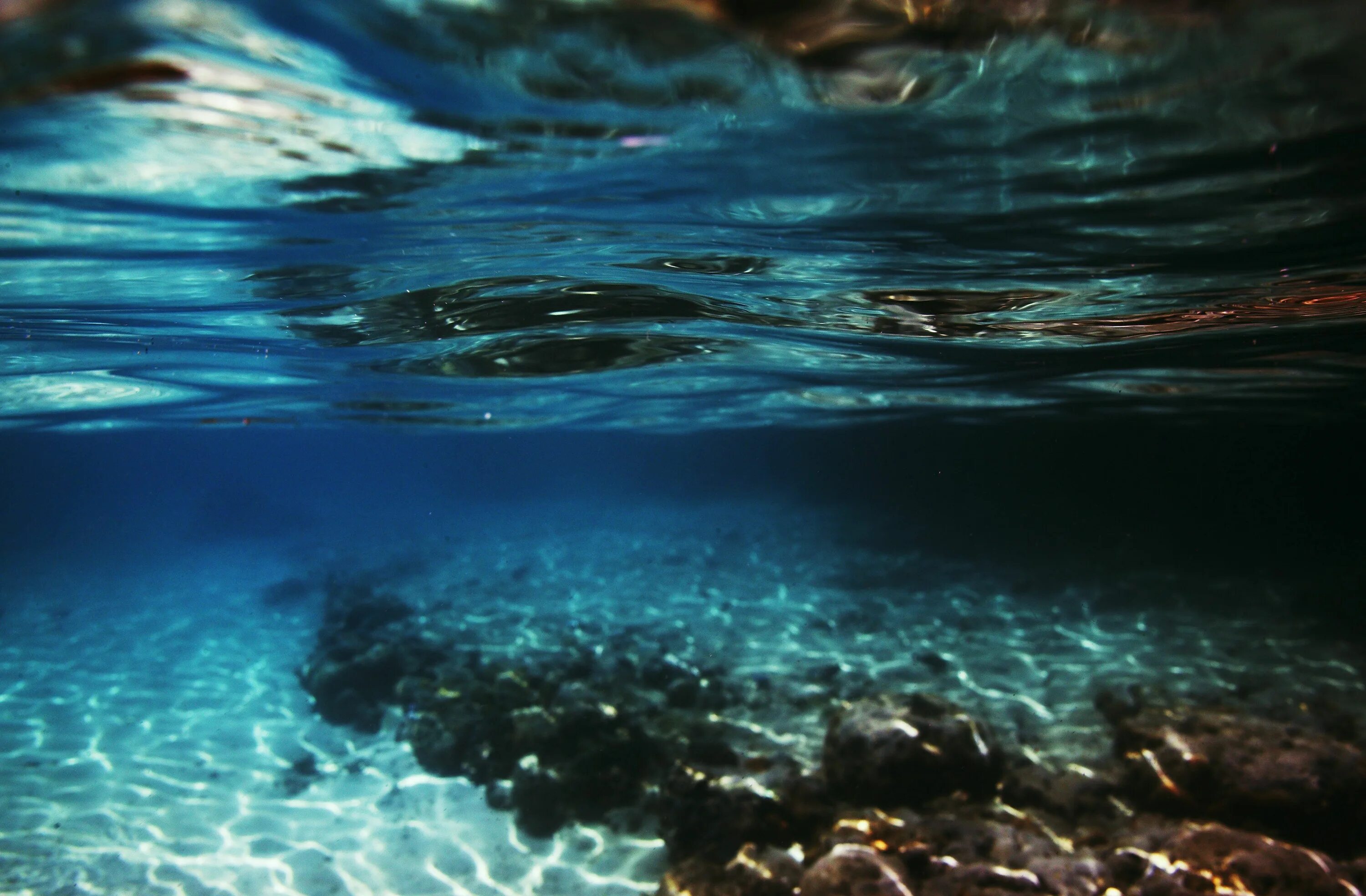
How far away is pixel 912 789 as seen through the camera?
7.67 meters

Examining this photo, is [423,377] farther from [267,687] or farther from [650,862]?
[650,862]

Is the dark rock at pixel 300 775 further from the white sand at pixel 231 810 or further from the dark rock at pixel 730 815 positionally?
the dark rock at pixel 730 815

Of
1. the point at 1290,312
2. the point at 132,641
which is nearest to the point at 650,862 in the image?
the point at 1290,312

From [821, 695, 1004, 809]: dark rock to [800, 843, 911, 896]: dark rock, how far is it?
1.60m

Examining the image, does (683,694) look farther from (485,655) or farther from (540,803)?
(485,655)

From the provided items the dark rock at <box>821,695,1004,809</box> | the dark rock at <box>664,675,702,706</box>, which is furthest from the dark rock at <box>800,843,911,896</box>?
the dark rock at <box>664,675,702,706</box>

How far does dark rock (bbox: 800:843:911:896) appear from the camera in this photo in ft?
18.6

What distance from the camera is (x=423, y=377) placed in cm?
1684

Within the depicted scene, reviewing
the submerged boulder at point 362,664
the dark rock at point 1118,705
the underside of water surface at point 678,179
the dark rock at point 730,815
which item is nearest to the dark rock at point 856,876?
the dark rock at point 730,815

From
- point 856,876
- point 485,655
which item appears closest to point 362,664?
point 485,655

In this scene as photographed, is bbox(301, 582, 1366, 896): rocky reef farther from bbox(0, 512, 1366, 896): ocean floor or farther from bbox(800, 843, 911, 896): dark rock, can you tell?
bbox(0, 512, 1366, 896): ocean floor

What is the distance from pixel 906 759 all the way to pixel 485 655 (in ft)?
34.3

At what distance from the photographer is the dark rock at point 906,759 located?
7680 millimetres

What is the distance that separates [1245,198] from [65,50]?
10.3 m
